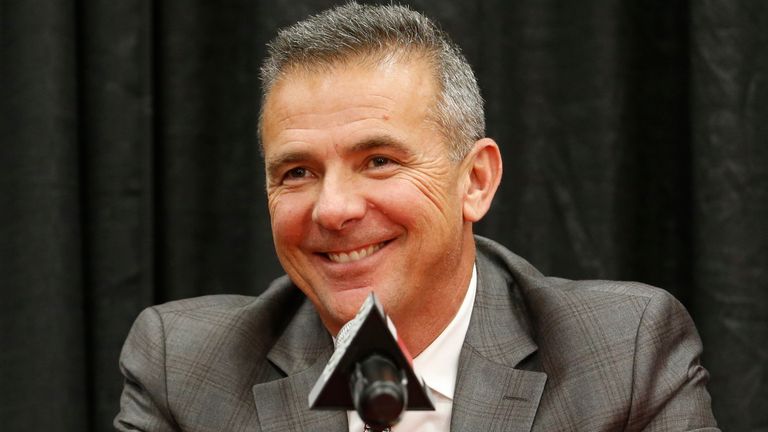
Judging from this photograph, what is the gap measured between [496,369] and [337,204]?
50 cm

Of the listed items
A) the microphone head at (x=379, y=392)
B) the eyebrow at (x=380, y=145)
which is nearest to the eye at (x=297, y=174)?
the eyebrow at (x=380, y=145)

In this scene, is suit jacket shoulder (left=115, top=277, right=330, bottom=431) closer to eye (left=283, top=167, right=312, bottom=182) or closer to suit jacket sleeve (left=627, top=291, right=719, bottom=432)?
eye (left=283, top=167, right=312, bottom=182)

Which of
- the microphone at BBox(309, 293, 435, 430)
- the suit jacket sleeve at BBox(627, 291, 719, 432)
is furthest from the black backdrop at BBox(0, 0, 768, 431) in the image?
the microphone at BBox(309, 293, 435, 430)

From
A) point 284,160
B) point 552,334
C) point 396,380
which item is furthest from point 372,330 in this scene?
point 552,334

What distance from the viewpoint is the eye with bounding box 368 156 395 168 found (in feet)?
6.73

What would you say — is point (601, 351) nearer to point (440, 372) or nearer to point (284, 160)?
point (440, 372)

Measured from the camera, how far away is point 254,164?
2.91 meters

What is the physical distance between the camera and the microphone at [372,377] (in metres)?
1.20

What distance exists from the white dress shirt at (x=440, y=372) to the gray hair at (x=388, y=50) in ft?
1.24

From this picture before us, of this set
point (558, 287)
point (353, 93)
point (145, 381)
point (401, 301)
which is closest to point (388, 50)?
point (353, 93)

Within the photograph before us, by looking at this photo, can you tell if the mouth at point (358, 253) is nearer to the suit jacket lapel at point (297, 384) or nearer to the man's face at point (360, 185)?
the man's face at point (360, 185)

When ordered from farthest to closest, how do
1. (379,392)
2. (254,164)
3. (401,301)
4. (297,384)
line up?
(254,164), (297,384), (401,301), (379,392)

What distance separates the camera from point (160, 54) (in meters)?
2.94

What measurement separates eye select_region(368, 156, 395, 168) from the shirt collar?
1.41 feet
